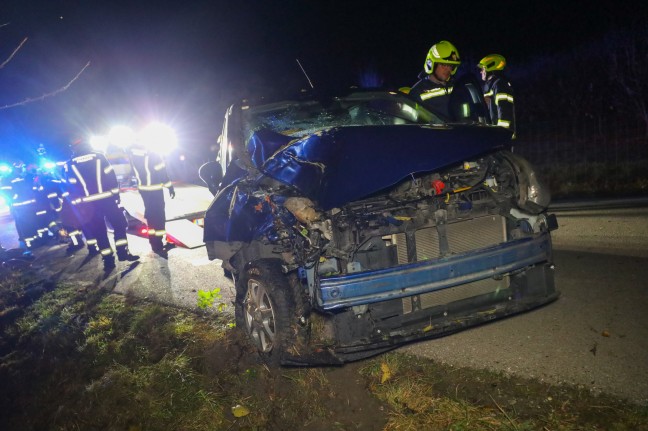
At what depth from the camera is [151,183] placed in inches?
297

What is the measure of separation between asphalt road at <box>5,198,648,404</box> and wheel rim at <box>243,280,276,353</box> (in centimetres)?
110

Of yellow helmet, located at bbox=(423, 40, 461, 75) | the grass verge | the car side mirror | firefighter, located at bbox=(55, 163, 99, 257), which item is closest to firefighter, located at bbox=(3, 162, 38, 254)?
firefighter, located at bbox=(55, 163, 99, 257)

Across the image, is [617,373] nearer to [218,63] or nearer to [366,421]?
[366,421]

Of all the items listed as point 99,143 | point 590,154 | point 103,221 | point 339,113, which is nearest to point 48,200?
point 99,143

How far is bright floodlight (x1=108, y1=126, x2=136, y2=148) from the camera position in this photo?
777cm

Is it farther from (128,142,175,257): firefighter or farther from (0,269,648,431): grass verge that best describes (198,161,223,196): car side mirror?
(128,142,175,257): firefighter

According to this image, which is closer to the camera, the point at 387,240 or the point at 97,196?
the point at 387,240

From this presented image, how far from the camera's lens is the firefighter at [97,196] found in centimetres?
720

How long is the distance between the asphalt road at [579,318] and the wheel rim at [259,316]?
1103 millimetres

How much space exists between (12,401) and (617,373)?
4394 millimetres

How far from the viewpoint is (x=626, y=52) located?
11898 millimetres

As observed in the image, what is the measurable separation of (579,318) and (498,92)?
3.17m

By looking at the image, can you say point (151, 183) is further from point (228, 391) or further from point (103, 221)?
point (228, 391)

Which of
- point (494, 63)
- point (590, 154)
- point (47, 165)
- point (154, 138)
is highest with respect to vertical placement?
point (494, 63)
